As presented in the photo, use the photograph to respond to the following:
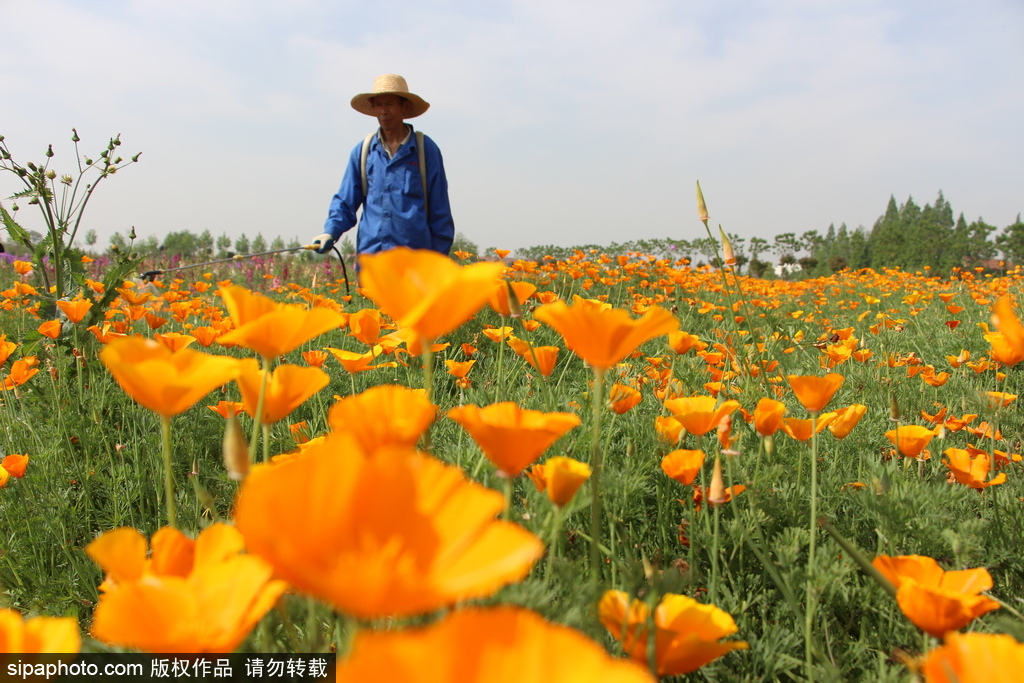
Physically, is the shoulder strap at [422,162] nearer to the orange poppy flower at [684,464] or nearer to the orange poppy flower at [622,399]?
the orange poppy flower at [622,399]

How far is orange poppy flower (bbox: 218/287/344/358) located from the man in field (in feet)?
12.6

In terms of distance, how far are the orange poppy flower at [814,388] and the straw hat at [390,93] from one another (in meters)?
4.06

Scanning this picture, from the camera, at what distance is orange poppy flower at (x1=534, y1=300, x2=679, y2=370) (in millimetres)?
725

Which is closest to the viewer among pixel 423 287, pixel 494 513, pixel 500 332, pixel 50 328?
pixel 494 513

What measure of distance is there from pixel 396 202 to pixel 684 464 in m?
3.83

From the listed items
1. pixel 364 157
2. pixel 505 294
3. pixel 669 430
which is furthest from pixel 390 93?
pixel 669 430

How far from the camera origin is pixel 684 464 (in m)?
1.24

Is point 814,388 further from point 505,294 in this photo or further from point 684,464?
point 505,294

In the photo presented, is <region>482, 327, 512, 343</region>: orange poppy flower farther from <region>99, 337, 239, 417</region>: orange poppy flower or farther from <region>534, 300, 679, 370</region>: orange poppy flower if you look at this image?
<region>99, 337, 239, 417</region>: orange poppy flower

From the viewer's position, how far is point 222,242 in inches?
762

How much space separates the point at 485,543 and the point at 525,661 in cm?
10

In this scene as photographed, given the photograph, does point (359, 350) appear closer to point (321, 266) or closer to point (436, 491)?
point (436, 491)

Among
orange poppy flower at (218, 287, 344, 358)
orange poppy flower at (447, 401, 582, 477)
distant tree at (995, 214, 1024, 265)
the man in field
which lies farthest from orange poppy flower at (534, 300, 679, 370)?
distant tree at (995, 214, 1024, 265)

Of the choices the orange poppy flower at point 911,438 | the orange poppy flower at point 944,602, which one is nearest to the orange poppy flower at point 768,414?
the orange poppy flower at point 911,438
